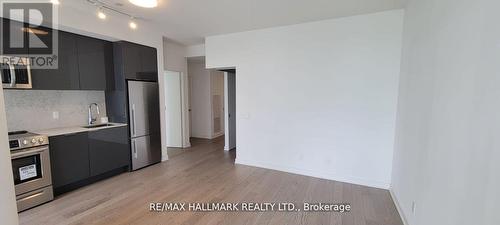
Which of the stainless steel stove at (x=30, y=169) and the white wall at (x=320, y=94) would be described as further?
the white wall at (x=320, y=94)

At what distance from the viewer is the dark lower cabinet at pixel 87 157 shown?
306cm

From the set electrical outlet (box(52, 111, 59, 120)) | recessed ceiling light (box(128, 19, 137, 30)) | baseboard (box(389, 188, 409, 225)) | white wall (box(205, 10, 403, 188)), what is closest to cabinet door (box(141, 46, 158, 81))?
recessed ceiling light (box(128, 19, 137, 30))

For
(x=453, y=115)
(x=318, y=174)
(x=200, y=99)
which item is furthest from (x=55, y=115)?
(x=453, y=115)

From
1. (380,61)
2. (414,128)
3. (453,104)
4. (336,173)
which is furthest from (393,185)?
(453,104)

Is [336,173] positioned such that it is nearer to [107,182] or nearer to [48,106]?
[107,182]

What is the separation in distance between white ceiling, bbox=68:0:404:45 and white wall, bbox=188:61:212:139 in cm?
263

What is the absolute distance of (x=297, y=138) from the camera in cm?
402

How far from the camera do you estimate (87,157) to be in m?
3.38

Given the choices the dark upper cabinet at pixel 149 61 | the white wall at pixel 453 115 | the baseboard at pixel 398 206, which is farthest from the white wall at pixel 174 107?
the white wall at pixel 453 115

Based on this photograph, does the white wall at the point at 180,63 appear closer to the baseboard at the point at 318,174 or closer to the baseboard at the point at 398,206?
the baseboard at the point at 318,174

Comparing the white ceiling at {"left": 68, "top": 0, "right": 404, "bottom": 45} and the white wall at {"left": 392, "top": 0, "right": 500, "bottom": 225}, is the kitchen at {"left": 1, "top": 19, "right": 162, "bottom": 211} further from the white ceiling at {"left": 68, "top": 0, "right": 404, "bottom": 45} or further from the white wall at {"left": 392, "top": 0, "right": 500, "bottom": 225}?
the white wall at {"left": 392, "top": 0, "right": 500, "bottom": 225}

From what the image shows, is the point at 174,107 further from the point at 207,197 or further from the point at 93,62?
the point at 207,197

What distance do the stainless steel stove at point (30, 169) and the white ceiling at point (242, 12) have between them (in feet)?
6.17

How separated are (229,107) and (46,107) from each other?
3.52 m
